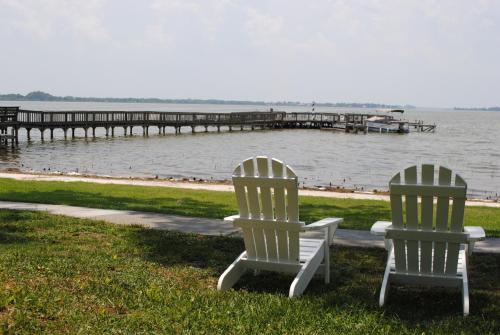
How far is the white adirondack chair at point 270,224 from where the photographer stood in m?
5.57

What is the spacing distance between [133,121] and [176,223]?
5034cm

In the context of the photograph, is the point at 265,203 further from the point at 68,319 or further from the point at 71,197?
the point at 71,197

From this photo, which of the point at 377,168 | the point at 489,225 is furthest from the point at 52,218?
the point at 377,168

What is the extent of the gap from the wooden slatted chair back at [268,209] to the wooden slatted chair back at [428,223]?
85cm

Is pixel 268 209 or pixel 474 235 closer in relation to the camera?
pixel 474 235

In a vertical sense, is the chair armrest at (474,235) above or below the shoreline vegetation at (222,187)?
above

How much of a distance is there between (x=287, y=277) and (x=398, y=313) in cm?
154

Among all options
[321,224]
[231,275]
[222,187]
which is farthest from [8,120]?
[321,224]

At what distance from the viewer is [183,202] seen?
12742mm

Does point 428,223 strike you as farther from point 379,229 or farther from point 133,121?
point 133,121

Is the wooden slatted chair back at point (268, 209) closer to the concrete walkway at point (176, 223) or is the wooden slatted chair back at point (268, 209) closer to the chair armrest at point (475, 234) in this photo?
the chair armrest at point (475, 234)

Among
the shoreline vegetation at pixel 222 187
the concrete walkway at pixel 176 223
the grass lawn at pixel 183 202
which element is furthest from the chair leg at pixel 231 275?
the shoreline vegetation at pixel 222 187

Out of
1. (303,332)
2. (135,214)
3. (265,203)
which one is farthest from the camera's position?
(135,214)

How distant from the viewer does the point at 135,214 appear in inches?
411
